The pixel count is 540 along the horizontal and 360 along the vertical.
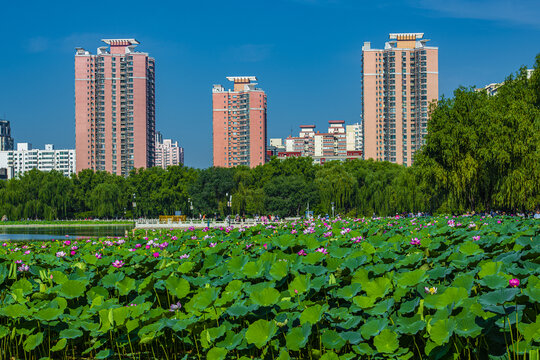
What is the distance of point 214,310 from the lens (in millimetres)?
3078

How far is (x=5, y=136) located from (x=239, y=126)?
87.3 m

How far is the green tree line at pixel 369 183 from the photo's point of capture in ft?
61.9

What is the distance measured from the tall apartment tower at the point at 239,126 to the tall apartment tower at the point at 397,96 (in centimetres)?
2433

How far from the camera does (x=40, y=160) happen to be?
127625mm

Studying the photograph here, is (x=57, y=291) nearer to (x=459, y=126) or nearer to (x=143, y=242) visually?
(x=143, y=242)

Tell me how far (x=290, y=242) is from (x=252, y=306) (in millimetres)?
1995

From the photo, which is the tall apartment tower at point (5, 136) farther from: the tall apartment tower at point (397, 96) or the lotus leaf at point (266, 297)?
the lotus leaf at point (266, 297)

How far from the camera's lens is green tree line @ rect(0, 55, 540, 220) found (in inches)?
742

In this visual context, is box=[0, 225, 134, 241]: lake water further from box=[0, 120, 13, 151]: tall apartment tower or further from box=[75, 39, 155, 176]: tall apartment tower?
box=[0, 120, 13, 151]: tall apartment tower

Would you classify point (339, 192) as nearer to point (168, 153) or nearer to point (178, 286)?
point (178, 286)

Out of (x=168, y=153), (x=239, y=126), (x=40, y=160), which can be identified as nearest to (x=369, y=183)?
(x=239, y=126)

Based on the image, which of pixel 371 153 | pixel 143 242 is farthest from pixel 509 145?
pixel 371 153

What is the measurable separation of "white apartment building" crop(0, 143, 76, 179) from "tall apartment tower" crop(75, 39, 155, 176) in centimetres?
4979

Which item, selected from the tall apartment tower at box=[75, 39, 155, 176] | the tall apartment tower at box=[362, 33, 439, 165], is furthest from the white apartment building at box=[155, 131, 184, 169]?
the tall apartment tower at box=[362, 33, 439, 165]
